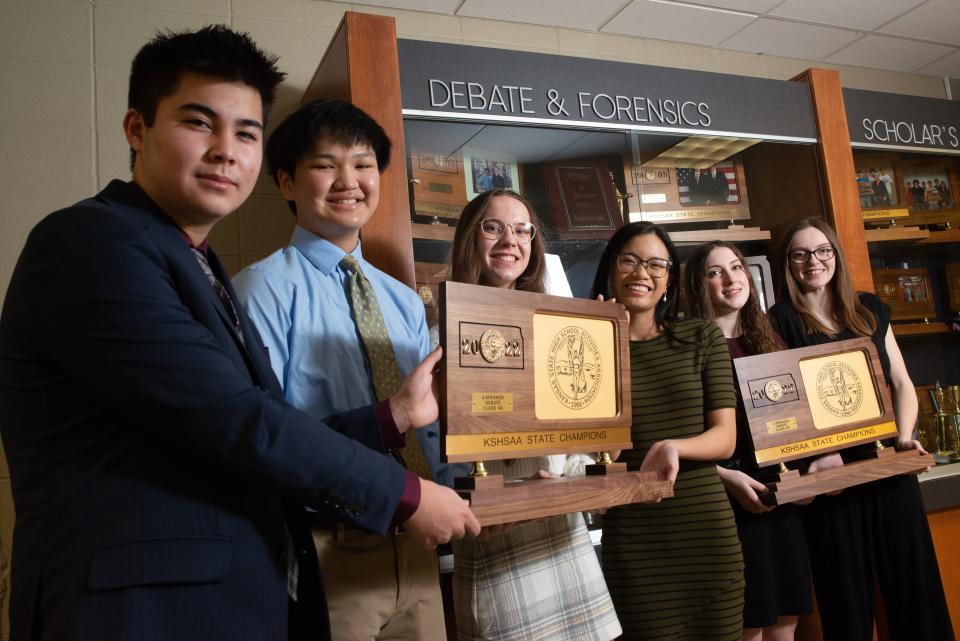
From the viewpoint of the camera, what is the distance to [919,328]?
12.6ft

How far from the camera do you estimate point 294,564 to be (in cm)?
113

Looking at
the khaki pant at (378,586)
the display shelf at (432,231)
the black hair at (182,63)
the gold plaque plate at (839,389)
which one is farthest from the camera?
the display shelf at (432,231)

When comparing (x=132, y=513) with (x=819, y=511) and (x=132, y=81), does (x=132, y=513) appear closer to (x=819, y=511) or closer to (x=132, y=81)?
(x=132, y=81)

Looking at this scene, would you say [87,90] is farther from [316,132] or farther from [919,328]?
[919,328]

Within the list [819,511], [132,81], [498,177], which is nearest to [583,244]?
[498,177]

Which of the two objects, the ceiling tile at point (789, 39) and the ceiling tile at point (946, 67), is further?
the ceiling tile at point (946, 67)

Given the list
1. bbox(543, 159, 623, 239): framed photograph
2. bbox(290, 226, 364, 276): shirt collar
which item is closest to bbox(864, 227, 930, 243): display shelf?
bbox(543, 159, 623, 239): framed photograph

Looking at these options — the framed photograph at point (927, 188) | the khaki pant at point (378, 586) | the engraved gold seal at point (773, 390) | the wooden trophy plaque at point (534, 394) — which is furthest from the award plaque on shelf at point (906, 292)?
the khaki pant at point (378, 586)

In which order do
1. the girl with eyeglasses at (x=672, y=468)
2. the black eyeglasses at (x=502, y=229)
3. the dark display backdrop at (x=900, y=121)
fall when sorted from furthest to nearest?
the dark display backdrop at (x=900, y=121)
the black eyeglasses at (x=502, y=229)
the girl with eyeglasses at (x=672, y=468)

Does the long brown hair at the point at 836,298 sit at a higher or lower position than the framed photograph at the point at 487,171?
lower

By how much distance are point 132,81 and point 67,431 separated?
22.9 inches

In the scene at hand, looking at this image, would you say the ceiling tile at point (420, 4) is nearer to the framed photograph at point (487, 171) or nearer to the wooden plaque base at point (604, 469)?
the framed photograph at point (487, 171)

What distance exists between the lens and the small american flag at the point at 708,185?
319 centimetres

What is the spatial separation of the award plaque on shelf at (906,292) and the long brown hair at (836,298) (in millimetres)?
1290
